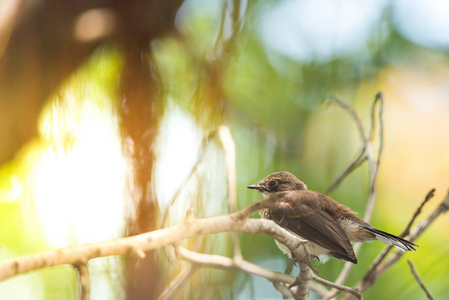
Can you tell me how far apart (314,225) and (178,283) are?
10.1 inches

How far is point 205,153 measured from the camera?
841mm

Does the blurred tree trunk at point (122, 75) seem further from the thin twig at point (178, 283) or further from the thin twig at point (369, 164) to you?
the thin twig at point (369, 164)

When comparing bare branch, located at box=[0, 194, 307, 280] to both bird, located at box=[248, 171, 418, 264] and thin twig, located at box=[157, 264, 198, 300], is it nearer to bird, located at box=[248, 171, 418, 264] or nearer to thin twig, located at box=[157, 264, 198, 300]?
bird, located at box=[248, 171, 418, 264]

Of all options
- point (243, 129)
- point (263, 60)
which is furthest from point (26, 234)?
point (263, 60)

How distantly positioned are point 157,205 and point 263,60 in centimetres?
38

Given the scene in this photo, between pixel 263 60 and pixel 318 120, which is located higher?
pixel 263 60

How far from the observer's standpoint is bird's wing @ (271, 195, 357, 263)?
633 mm

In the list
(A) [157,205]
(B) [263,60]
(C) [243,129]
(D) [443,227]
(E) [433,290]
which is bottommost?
(E) [433,290]

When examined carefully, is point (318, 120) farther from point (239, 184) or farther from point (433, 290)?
point (433, 290)

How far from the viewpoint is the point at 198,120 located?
0.87m

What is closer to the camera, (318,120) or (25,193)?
(25,193)

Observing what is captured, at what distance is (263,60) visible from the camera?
0.93 meters

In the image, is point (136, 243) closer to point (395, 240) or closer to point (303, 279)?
point (303, 279)

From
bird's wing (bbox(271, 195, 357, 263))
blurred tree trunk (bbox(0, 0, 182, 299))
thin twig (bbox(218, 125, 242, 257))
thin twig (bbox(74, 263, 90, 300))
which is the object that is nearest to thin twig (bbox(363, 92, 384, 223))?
bird's wing (bbox(271, 195, 357, 263))
